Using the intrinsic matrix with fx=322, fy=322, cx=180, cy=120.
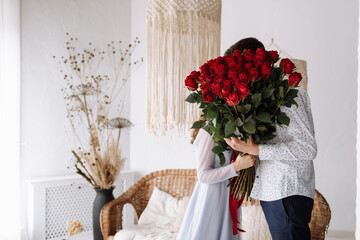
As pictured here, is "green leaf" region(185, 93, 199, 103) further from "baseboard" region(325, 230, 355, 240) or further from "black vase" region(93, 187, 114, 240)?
"baseboard" region(325, 230, 355, 240)

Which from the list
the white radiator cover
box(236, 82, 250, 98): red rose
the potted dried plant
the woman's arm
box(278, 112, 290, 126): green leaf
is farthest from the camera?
the white radiator cover

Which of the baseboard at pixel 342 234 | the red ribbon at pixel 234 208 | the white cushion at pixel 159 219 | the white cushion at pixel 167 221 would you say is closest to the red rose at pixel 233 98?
the red ribbon at pixel 234 208

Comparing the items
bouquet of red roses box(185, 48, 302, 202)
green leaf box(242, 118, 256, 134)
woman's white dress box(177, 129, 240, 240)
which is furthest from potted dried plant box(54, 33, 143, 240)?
green leaf box(242, 118, 256, 134)

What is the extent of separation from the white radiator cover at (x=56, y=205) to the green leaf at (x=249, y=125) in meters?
2.03

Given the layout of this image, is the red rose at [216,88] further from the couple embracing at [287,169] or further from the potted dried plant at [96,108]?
the potted dried plant at [96,108]

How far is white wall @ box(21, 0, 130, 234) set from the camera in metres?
2.98

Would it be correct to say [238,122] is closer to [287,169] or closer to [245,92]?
[245,92]

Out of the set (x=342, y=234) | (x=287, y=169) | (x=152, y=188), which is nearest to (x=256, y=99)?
(x=287, y=169)

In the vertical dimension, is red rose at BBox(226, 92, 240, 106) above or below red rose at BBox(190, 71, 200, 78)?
below

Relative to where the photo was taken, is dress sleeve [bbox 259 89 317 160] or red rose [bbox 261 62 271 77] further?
dress sleeve [bbox 259 89 317 160]

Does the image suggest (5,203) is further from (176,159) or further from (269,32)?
(269,32)

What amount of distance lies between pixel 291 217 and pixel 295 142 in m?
0.27

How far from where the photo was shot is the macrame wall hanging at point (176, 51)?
3.84 feet

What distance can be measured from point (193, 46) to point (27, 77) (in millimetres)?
2333
